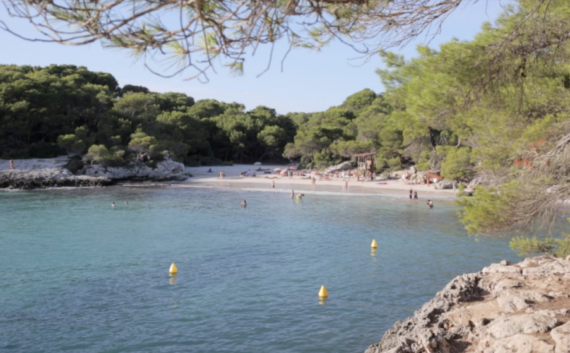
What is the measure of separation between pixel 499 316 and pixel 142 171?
42.3 meters

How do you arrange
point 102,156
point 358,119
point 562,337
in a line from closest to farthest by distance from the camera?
1. point 562,337
2. point 102,156
3. point 358,119

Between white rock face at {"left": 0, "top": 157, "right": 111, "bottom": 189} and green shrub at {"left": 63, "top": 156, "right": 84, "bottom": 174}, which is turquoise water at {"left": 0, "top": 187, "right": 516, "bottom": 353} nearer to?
white rock face at {"left": 0, "top": 157, "right": 111, "bottom": 189}

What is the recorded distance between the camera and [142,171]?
4509 centimetres

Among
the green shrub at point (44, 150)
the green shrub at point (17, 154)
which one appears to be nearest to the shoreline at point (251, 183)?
the green shrub at point (17, 154)

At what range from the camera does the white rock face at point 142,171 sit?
42.5 m

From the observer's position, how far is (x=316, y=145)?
2046 inches

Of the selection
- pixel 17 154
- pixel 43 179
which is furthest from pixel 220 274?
pixel 17 154

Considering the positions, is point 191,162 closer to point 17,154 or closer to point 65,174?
point 65,174

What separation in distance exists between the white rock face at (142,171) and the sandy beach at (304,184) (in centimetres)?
172

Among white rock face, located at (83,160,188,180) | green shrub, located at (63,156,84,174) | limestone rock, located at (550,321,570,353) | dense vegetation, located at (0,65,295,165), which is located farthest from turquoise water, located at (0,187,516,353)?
dense vegetation, located at (0,65,295,165)

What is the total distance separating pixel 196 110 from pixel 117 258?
161 feet

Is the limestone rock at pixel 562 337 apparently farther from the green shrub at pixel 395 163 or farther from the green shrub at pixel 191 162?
the green shrub at pixel 191 162

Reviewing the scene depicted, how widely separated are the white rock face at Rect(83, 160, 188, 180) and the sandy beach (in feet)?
5.65

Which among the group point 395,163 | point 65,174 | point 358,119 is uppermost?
point 358,119
